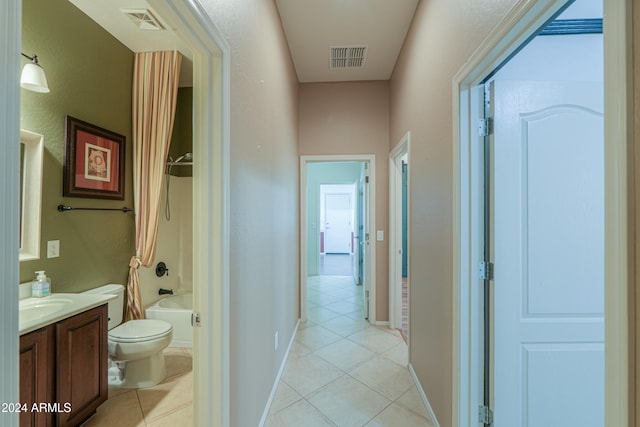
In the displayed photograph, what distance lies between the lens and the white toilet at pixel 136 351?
2058 mm

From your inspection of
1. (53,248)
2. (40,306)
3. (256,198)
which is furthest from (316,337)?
(53,248)

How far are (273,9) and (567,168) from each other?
7.05ft

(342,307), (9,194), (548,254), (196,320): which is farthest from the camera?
(342,307)

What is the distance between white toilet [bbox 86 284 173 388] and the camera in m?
2.06

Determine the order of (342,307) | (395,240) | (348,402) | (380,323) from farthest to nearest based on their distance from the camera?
(342,307)
(380,323)
(395,240)
(348,402)

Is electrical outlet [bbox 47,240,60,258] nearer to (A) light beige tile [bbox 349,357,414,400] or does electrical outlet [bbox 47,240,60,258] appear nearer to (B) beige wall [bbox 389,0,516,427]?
(A) light beige tile [bbox 349,357,414,400]

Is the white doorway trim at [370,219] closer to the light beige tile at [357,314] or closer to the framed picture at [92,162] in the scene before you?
the light beige tile at [357,314]

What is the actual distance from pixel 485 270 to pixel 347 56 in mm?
2471

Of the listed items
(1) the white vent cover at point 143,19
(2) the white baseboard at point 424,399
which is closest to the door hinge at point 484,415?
(2) the white baseboard at point 424,399

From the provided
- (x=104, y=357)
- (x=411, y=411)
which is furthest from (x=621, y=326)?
(x=104, y=357)

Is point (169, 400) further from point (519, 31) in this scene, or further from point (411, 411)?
point (519, 31)

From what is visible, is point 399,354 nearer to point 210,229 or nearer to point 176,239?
point 210,229

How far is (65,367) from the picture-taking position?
1.55 meters

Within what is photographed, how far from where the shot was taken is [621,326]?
0.64 metres
